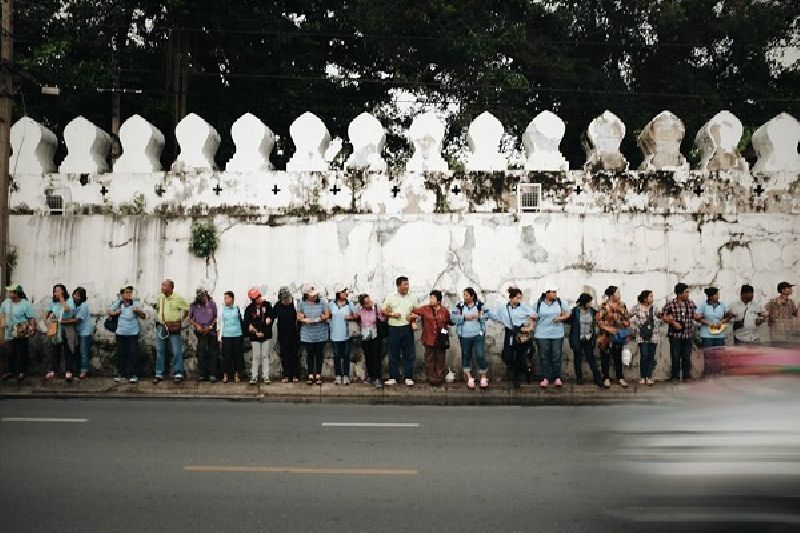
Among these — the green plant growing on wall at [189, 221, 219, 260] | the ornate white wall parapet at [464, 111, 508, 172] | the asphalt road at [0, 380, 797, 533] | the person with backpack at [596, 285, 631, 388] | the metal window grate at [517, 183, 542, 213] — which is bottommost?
the asphalt road at [0, 380, 797, 533]

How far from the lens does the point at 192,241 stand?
13.7 meters

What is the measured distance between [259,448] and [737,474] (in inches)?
199

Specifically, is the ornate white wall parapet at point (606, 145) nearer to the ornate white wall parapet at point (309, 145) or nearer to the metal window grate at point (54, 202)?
the ornate white wall parapet at point (309, 145)

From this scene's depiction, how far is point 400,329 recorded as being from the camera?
12945mm

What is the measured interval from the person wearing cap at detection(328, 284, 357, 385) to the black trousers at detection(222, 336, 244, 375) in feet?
5.09

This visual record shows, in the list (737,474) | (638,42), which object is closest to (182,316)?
(737,474)

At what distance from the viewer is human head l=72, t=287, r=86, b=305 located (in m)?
13.2

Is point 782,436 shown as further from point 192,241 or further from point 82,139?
point 82,139

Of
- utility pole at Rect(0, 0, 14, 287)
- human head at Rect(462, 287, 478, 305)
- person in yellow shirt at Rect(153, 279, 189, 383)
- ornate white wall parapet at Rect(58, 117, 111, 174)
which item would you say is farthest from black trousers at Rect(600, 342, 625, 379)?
utility pole at Rect(0, 0, 14, 287)

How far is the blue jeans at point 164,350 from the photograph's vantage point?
13180mm

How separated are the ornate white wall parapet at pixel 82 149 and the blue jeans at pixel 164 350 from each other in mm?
3076

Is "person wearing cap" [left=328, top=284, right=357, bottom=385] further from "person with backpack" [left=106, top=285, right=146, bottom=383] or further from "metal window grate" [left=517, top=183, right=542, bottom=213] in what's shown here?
"metal window grate" [left=517, top=183, right=542, bottom=213]

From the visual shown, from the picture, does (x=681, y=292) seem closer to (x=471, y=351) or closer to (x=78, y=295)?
(x=471, y=351)

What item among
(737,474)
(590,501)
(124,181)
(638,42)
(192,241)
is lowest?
(590,501)
